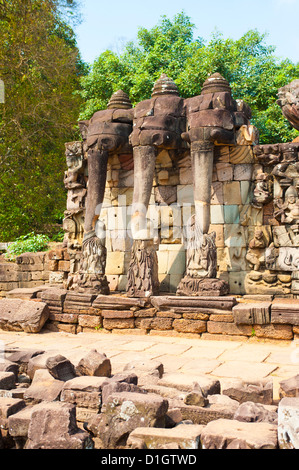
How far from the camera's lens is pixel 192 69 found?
48.9 feet

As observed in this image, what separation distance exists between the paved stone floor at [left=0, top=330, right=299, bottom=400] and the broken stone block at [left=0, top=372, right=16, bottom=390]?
1.05m

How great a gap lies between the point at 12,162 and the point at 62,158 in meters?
1.85

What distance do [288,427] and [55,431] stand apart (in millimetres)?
1477

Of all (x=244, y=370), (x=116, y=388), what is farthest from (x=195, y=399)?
(x=244, y=370)

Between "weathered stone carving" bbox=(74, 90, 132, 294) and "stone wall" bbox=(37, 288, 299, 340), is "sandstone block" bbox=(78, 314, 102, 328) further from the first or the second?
"weathered stone carving" bbox=(74, 90, 132, 294)

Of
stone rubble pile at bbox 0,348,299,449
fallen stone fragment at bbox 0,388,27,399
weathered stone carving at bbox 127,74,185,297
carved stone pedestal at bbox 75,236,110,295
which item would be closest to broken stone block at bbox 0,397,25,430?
stone rubble pile at bbox 0,348,299,449

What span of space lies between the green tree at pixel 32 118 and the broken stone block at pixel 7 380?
1244 centimetres

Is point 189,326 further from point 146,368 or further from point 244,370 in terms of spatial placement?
point 146,368

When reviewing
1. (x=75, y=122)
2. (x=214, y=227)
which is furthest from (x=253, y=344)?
(x=75, y=122)

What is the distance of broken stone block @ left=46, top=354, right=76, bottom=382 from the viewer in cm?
440

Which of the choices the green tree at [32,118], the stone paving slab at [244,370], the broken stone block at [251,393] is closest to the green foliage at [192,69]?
the green tree at [32,118]

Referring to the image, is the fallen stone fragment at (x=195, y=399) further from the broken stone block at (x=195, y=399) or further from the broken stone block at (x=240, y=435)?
the broken stone block at (x=240, y=435)

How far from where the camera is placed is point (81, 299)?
8180 millimetres

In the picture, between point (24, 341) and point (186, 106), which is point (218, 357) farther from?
point (186, 106)
